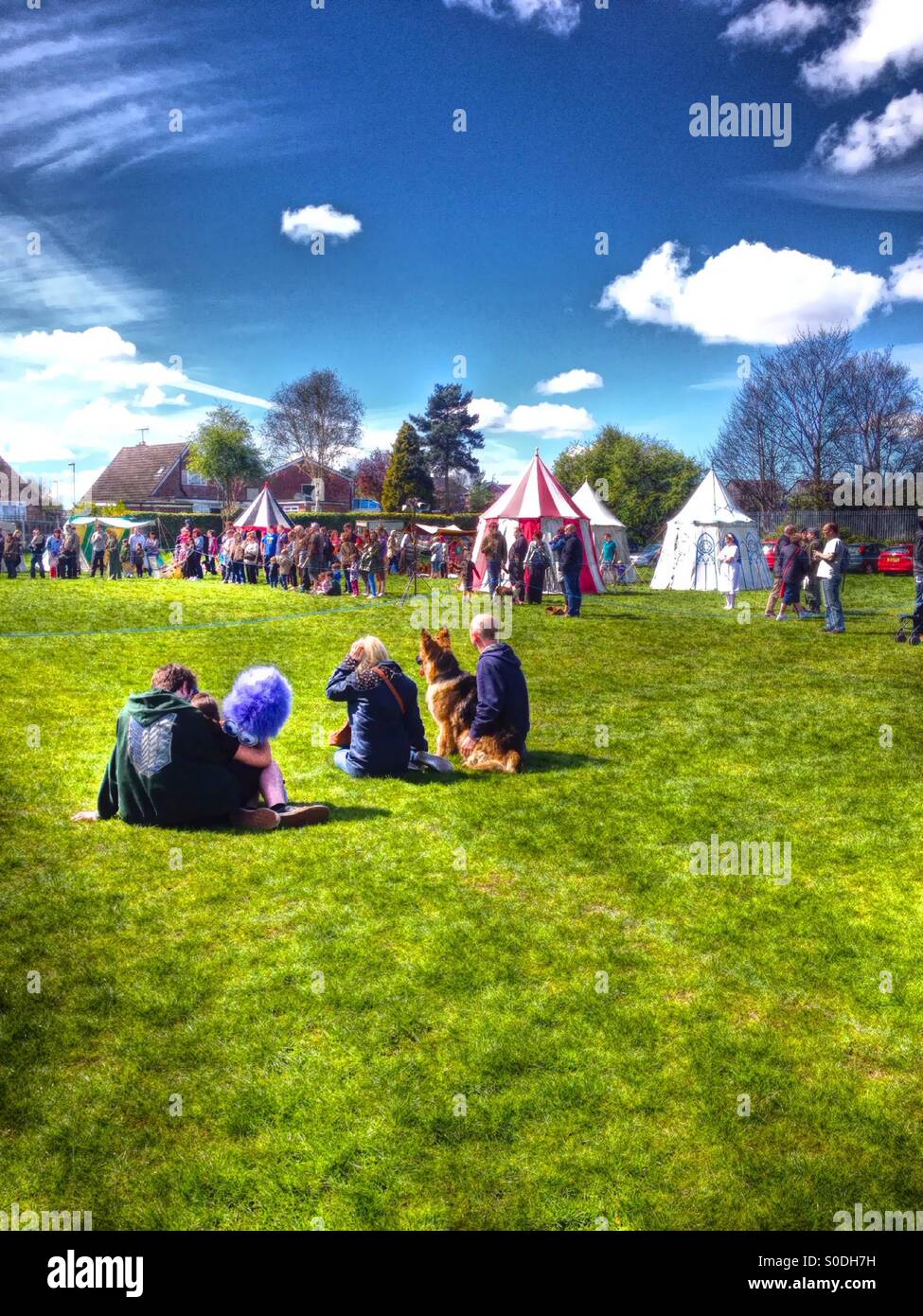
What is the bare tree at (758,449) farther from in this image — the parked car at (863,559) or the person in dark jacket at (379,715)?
the person in dark jacket at (379,715)

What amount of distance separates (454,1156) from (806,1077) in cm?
158

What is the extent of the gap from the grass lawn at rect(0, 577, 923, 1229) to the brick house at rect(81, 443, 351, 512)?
6551 cm

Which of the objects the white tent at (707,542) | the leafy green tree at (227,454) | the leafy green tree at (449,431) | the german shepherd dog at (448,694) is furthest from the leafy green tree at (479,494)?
the german shepherd dog at (448,694)

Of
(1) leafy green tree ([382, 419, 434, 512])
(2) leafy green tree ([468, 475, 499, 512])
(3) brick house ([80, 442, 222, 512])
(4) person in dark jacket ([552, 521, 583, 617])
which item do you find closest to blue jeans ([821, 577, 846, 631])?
(4) person in dark jacket ([552, 521, 583, 617])

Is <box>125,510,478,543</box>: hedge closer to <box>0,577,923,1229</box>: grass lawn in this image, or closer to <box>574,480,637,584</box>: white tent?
<box>574,480,637,584</box>: white tent

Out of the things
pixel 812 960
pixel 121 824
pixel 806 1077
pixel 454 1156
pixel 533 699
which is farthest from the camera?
pixel 533 699

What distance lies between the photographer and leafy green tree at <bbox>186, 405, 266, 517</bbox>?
6662 cm

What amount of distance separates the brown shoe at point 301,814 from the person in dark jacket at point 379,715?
119 centimetres

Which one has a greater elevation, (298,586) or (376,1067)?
(298,586)

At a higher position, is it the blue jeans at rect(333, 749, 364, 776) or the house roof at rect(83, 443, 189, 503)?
the house roof at rect(83, 443, 189, 503)

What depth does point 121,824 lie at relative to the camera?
22.6 ft

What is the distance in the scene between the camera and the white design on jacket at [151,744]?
6352 millimetres

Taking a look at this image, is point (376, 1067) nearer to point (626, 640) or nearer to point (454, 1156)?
point (454, 1156)
